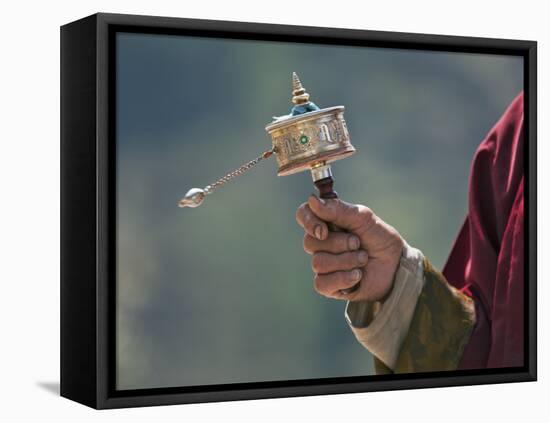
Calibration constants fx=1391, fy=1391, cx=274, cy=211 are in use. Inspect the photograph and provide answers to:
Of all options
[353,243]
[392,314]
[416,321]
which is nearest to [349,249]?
[353,243]

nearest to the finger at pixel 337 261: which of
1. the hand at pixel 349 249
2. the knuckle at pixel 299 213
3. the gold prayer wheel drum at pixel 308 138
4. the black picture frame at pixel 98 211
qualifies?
the hand at pixel 349 249

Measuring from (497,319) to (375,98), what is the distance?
38.1 inches

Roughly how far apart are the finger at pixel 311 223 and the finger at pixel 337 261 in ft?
0.28

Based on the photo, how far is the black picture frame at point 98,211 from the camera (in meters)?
4.53

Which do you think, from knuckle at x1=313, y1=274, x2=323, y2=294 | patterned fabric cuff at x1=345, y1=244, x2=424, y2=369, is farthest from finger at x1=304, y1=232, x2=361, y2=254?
patterned fabric cuff at x1=345, y1=244, x2=424, y2=369

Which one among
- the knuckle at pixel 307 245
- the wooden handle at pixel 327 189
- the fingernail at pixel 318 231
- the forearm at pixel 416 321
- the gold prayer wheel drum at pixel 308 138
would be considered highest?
the gold prayer wheel drum at pixel 308 138

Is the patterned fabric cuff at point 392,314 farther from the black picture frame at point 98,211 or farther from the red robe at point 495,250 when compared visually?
the red robe at point 495,250

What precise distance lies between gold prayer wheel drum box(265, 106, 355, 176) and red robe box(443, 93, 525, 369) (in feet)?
2.43

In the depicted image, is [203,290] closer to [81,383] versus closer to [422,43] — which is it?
[81,383]

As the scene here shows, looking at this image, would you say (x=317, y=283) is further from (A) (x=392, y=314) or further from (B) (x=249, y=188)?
(B) (x=249, y=188)

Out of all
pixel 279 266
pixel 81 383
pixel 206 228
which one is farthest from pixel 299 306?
pixel 81 383

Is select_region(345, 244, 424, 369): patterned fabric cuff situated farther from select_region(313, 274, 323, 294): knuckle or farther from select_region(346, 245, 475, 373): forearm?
select_region(313, 274, 323, 294): knuckle

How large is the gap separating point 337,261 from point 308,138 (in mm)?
449

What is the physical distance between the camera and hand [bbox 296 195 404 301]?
4781 millimetres
